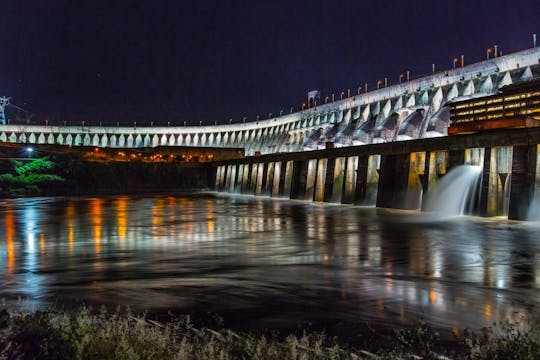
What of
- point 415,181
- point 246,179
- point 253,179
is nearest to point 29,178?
point 246,179

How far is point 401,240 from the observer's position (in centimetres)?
2095

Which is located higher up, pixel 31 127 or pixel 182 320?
pixel 31 127

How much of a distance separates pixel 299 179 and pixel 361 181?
1314cm

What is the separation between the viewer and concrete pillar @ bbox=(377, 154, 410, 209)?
37.6 metres

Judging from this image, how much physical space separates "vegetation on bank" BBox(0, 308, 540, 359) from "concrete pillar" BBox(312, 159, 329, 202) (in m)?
42.1

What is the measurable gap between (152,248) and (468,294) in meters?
11.5

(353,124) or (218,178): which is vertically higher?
(353,124)

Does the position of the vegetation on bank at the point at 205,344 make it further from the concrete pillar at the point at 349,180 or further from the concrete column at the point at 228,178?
the concrete column at the point at 228,178

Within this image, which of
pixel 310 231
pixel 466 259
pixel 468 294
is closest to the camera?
pixel 468 294

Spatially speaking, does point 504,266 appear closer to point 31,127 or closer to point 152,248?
point 152,248

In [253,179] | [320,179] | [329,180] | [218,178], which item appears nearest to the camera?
[329,180]

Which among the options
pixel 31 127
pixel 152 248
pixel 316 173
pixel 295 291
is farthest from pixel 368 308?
pixel 31 127

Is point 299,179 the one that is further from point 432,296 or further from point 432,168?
point 432,296

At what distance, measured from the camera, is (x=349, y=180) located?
4603cm
